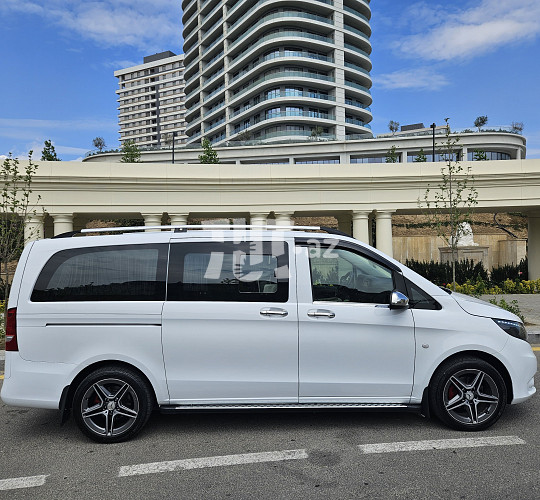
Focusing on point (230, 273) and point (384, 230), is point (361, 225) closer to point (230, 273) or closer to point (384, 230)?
point (384, 230)

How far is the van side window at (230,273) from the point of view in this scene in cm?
427

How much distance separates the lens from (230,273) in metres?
4.30

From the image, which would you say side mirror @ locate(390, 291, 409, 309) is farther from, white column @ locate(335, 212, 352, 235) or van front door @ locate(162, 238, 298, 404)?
white column @ locate(335, 212, 352, 235)

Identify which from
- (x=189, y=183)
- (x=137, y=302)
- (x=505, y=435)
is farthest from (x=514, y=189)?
(x=137, y=302)

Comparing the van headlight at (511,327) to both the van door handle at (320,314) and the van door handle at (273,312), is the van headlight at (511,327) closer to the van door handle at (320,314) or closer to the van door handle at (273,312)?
the van door handle at (320,314)

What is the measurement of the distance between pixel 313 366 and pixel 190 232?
1.74m

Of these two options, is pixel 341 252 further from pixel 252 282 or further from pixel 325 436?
pixel 325 436

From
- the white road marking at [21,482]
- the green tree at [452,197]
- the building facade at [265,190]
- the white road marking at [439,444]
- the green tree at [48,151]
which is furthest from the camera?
the green tree at [48,151]

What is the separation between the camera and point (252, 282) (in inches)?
169

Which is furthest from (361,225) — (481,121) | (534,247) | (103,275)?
(481,121)

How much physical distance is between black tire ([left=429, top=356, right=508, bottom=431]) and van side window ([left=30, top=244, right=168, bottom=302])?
2727 millimetres

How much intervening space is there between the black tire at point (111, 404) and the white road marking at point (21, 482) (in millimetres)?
654

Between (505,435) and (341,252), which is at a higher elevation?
(341,252)

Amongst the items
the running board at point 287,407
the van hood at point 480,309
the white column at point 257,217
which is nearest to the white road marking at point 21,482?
the running board at point 287,407
